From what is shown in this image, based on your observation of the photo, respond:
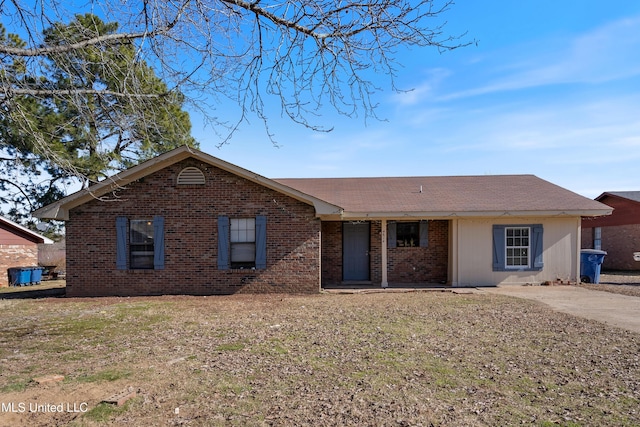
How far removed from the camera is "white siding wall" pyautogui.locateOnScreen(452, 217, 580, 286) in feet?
44.0

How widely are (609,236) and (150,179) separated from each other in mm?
22178

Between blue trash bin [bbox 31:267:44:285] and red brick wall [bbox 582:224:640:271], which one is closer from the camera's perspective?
blue trash bin [bbox 31:267:44:285]

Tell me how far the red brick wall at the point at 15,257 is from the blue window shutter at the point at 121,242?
853 centimetres

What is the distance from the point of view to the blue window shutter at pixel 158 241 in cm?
1180

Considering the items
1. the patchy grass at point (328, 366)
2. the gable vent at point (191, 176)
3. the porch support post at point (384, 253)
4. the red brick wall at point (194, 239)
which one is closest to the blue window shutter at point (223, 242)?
the red brick wall at point (194, 239)

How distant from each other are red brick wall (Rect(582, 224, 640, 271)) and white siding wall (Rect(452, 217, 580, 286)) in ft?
31.6

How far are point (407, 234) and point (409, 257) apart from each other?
30.1 inches

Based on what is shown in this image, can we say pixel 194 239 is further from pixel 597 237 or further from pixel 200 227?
pixel 597 237

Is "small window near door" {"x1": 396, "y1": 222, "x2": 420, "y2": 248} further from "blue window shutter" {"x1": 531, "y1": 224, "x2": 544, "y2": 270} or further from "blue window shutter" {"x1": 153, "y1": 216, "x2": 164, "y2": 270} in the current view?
"blue window shutter" {"x1": 153, "y1": 216, "x2": 164, "y2": 270}

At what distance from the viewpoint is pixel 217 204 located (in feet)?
39.1

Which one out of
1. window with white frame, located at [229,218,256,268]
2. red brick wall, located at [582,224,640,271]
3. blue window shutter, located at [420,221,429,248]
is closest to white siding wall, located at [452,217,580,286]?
blue window shutter, located at [420,221,429,248]

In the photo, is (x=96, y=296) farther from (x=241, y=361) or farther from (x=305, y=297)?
(x=241, y=361)

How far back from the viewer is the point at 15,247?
57.0 feet

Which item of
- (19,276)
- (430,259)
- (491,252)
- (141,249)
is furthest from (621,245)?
(19,276)
